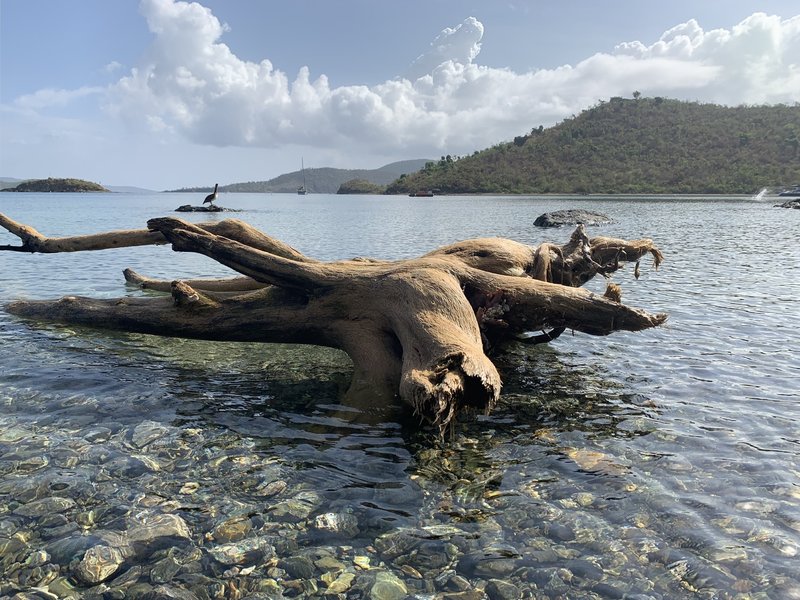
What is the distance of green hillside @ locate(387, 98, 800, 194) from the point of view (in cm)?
11712

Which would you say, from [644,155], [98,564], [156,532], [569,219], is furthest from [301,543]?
[644,155]

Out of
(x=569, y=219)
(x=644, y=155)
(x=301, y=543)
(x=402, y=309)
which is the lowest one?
(x=301, y=543)

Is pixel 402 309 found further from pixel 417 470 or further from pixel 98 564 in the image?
pixel 98 564

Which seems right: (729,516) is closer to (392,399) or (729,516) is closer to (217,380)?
(392,399)

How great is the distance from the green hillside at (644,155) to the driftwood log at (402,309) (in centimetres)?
11836

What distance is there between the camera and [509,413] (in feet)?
23.8

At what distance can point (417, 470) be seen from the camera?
5.65m

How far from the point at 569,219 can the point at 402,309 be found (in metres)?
37.9

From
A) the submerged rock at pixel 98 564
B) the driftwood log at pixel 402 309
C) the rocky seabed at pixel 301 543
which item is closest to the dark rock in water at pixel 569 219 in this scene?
the driftwood log at pixel 402 309

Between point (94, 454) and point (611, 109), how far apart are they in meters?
199

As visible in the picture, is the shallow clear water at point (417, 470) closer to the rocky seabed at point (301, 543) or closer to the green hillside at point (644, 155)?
the rocky seabed at point (301, 543)

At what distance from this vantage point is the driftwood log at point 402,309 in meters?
6.36

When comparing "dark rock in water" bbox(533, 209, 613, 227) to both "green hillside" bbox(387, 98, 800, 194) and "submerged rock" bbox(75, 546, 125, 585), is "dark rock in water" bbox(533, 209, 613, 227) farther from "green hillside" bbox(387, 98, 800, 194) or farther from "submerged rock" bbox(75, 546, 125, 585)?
"green hillside" bbox(387, 98, 800, 194)

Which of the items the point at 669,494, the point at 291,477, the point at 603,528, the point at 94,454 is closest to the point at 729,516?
the point at 669,494
